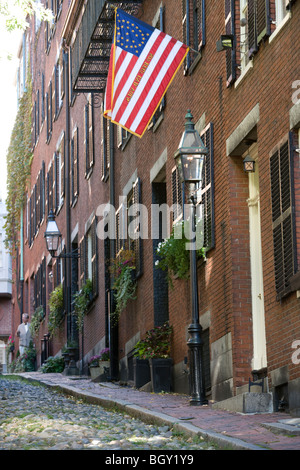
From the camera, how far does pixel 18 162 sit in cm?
3912

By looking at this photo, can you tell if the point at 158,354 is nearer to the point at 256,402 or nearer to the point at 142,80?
the point at 142,80

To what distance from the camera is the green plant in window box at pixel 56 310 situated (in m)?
27.3

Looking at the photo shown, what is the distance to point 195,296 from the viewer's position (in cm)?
1164

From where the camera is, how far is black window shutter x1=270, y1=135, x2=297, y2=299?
32.3 ft

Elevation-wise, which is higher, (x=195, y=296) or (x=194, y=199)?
(x=194, y=199)

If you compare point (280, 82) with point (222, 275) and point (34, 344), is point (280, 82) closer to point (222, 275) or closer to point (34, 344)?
point (222, 275)

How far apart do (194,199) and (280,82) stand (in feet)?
6.74

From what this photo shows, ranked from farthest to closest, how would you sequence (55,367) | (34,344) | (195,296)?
1. (34,344)
2. (55,367)
3. (195,296)

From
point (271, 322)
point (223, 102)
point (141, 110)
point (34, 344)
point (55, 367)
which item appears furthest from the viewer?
point (34, 344)

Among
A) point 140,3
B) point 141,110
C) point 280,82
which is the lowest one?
point 280,82

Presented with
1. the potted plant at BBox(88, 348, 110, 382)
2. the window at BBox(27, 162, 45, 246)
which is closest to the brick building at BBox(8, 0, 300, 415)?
the potted plant at BBox(88, 348, 110, 382)
